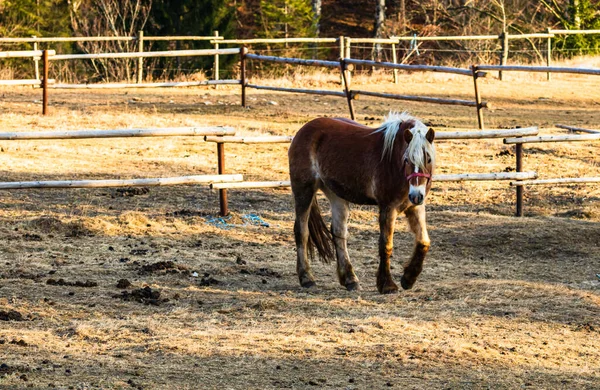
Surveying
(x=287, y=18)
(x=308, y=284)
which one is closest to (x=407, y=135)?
(x=308, y=284)

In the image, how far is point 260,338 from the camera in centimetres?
625

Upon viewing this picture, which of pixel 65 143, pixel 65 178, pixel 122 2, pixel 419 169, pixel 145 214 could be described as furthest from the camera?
pixel 122 2

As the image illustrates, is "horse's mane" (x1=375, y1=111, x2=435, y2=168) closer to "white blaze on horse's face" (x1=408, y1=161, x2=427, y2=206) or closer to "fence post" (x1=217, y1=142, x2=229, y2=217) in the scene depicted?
"white blaze on horse's face" (x1=408, y1=161, x2=427, y2=206)

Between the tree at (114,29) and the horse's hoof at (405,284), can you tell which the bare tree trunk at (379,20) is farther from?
the horse's hoof at (405,284)

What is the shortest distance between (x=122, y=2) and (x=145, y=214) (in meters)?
19.7

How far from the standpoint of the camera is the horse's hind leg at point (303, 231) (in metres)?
8.09

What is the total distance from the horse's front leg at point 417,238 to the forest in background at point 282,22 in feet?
53.6

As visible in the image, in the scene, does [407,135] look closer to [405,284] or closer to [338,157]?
[338,157]

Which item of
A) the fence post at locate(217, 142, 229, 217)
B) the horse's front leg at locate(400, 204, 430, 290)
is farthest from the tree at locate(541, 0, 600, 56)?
the horse's front leg at locate(400, 204, 430, 290)

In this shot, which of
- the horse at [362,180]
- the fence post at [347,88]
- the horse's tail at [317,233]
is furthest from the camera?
the fence post at [347,88]

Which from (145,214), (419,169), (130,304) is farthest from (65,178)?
(419,169)

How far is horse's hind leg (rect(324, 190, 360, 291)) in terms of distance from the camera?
795 cm

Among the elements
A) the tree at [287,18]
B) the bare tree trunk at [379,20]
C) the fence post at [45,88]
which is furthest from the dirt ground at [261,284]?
the bare tree trunk at [379,20]

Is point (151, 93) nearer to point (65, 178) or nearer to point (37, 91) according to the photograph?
point (37, 91)
